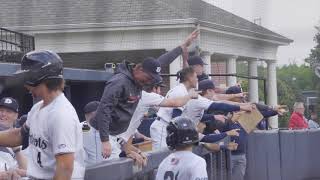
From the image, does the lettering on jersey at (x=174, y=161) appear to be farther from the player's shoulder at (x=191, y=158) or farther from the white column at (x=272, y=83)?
the white column at (x=272, y=83)

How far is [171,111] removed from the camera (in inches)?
231

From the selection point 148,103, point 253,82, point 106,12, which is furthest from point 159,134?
point 253,82

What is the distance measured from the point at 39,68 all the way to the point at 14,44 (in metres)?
5.79

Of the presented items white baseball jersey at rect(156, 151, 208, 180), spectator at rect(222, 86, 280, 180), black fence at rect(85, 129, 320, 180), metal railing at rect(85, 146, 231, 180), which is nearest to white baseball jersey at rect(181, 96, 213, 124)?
metal railing at rect(85, 146, 231, 180)

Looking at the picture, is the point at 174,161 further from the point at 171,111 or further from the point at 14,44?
the point at 14,44

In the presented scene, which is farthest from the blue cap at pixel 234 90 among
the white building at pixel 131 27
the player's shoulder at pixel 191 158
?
the player's shoulder at pixel 191 158

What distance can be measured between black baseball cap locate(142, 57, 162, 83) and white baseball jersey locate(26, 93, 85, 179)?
150 centimetres

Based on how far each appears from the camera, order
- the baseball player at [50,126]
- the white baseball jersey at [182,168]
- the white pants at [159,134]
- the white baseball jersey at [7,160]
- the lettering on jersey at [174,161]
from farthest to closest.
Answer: the white pants at [159,134] < the white baseball jersey at [7,160] < the lettering on jersey at [174,161] < the white baseball jersey at [182,168] < the baseball player at [50,126]

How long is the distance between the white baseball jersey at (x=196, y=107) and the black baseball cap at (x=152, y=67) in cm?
98

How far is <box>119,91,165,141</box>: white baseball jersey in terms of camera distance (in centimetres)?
473

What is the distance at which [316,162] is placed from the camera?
8289 millimetres

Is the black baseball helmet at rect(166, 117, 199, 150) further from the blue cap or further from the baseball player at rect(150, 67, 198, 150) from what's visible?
the blue cap

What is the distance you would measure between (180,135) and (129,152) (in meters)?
0.33

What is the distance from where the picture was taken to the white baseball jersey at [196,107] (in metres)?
5.50
